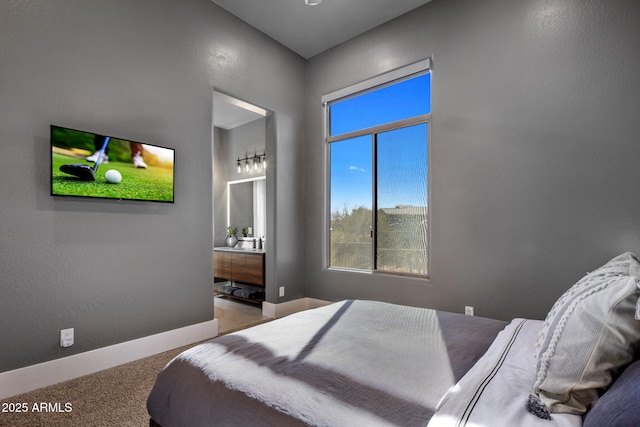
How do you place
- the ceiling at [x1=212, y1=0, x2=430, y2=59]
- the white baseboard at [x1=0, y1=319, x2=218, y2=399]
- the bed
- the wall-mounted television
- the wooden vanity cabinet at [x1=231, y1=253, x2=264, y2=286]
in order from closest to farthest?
1. the bed
2. the white baseboard at [x1=0, y1=319, x2=218, y2=399]
3. the wall-mounted television
4. the ceiling at [x1=212, y1=0, x2=430, y2=59]
5. the wooden vanity cabinet at [x1=231, y1=253, x2=264, y2=286]

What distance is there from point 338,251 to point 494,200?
1.89 metres

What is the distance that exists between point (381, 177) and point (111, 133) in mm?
2619

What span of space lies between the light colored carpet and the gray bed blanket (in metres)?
0.72

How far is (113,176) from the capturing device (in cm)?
251

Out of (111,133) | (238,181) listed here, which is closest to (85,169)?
(111,133)

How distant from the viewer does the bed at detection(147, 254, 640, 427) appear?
896mm

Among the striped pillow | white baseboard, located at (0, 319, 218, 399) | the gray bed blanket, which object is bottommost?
white baseboard, located at (0, 319, 218, 399)

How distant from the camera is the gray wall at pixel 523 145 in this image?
232cm

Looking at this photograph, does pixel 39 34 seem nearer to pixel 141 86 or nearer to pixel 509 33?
pixel 141 86

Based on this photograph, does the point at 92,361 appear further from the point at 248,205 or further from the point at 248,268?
the point at 248,205

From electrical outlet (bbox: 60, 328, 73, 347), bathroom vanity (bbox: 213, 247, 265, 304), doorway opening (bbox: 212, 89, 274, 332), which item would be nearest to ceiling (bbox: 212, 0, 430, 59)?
doorway opening (bbox: 212, 89, 274, 332)

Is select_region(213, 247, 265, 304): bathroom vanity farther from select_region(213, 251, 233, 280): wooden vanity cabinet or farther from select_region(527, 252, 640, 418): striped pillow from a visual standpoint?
select_region(527, 252, 640, 418): striped pillow

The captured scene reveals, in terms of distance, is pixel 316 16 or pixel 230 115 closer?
pixel 316 16

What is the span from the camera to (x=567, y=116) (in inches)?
98.3
